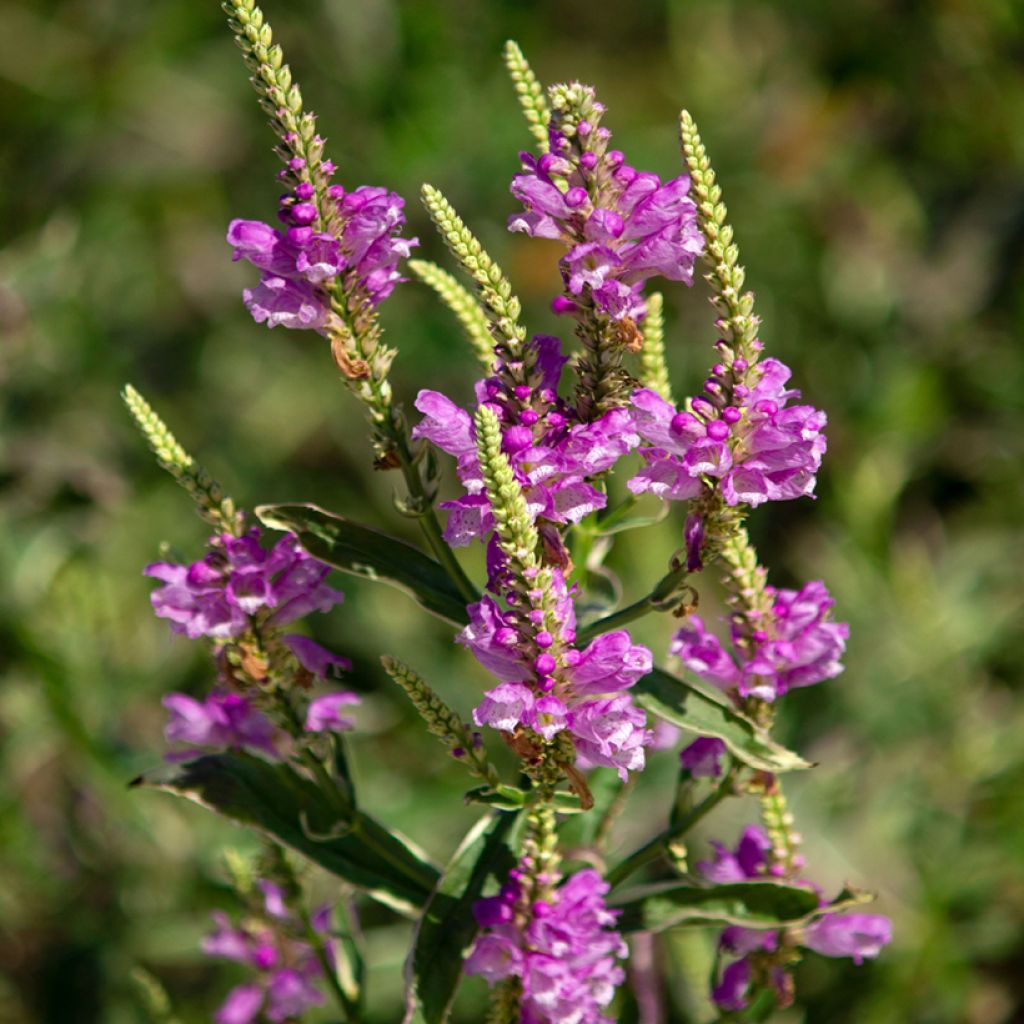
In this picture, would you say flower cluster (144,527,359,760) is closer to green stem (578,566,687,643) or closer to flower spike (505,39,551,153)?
green stem (578,566,687,643)

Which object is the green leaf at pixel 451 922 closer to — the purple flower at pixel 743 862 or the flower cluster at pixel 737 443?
the purple flower at pixel 743 862

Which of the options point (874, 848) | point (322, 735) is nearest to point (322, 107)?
point (874, 848)

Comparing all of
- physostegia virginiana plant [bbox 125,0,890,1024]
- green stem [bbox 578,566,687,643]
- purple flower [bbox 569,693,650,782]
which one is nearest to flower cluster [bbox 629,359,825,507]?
physostegia virginiana plant [bbox 125,0,890,1024]

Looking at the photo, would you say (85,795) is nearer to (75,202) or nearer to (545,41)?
(75,202)

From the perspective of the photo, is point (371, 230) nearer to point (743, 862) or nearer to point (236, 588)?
point (236, 588)

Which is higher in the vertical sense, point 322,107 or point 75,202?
point 322,107

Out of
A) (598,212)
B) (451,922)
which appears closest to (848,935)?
(451,922)
